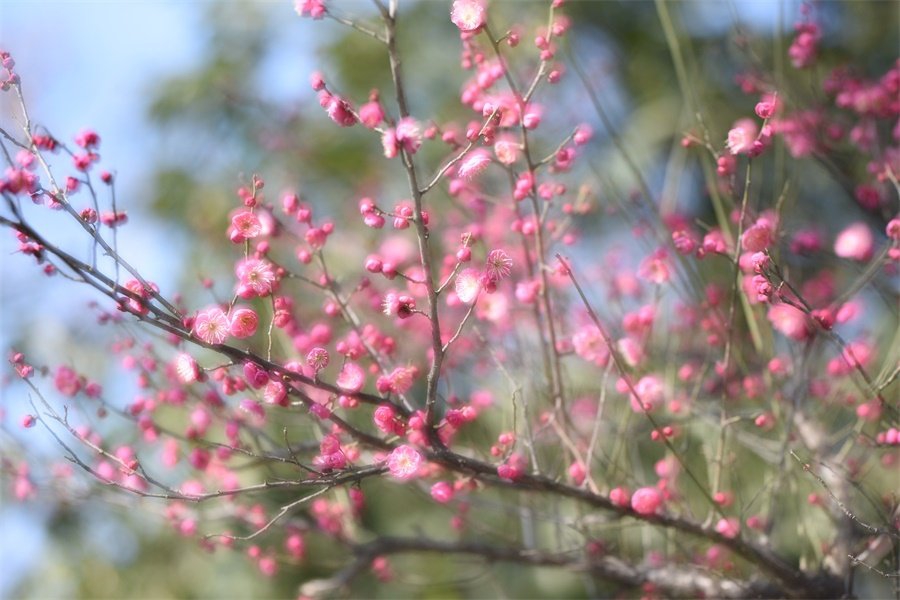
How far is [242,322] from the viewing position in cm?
164

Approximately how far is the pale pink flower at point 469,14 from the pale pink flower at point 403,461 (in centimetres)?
76

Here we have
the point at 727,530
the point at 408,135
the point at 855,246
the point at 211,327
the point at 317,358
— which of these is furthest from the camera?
the point at 855,246

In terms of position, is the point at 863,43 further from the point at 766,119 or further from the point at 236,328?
the point at 236,328

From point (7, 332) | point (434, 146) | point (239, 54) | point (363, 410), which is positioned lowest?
point (363, 410)

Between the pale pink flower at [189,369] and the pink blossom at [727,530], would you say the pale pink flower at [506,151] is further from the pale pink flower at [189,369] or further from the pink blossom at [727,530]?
the pink blossom at [727,530]

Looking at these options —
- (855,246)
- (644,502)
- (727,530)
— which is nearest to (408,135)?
(644,502)

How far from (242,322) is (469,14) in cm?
68

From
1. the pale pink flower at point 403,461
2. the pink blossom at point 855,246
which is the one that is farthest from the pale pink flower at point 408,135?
the pink blossom at point 855,246

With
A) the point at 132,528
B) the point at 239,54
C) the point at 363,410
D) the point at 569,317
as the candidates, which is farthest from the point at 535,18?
the point at 132,528

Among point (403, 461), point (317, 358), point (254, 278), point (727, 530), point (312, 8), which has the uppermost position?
point (312, 8)

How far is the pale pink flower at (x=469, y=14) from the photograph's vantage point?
1.67 m

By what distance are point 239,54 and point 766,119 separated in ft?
17.7

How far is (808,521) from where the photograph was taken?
2.52 metres

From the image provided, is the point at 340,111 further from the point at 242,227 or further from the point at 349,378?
the point at 349,378
